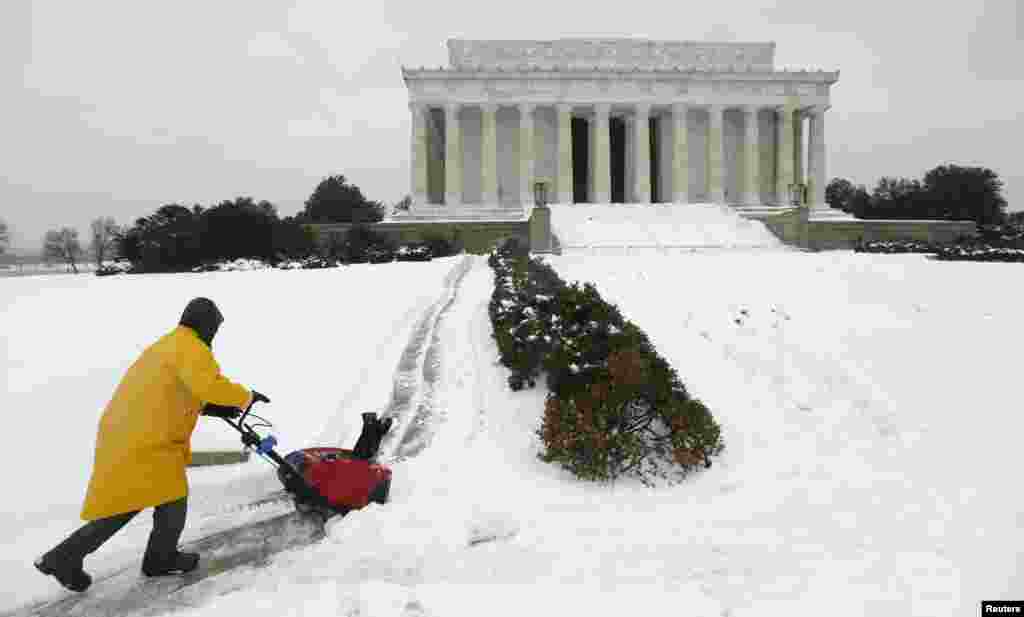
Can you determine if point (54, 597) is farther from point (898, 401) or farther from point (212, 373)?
point (898, 401)

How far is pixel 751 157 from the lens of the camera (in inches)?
1800

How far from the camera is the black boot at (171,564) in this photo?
4.31 m

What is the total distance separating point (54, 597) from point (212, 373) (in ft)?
6.08

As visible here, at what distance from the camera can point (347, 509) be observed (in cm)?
495

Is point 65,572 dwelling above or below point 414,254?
below

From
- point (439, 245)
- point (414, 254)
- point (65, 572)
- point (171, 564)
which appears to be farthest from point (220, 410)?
point (439, 245)

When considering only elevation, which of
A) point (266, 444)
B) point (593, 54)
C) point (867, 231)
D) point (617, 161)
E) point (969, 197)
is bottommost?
point (266, 444)

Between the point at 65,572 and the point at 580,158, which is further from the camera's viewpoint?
the point at 580,158

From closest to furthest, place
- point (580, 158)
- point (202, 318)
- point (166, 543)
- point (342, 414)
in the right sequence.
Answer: point (166, 543), point (202, 318), point (342, 414), point (580, 158)

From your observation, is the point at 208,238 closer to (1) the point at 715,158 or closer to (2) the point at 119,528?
(2) the point at 119,528

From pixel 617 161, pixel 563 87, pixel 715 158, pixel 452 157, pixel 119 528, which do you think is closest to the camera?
pixel 119 528

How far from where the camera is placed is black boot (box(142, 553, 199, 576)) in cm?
431

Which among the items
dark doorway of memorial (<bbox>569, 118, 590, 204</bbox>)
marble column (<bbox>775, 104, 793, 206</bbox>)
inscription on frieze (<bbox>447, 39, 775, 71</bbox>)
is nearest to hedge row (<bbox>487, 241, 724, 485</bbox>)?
inscription on frieze (<bbox>447, 39, 775, 71</bbox>)

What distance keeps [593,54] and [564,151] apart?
316 inches
